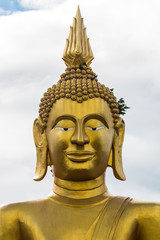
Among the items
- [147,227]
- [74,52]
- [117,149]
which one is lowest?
[147,227]

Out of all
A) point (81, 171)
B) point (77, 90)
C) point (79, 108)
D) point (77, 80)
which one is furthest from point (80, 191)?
point (77, 80)

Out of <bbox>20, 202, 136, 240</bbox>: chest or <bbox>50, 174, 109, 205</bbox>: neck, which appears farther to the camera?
<bbox>50, 174, 109, 205</bbox>: neck

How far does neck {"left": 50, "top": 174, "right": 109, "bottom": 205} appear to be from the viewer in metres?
8.62

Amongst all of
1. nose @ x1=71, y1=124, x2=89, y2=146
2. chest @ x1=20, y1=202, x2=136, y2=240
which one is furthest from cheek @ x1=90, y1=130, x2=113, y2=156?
chest @ x1=20, y1=202, x2=136, y2=240

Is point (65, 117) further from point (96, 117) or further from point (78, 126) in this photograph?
point (96, 117)

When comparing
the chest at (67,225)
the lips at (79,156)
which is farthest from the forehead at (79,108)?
the chest at (67,225)

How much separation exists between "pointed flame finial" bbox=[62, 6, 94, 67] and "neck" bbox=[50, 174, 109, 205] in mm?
2095

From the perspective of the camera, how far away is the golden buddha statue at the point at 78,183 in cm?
829

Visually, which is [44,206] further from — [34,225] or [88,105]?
[88,105]

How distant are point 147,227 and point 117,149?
4.93 ft

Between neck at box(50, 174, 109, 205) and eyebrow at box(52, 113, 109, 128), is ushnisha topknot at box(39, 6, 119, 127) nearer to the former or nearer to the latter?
eyebrow at box(52, 113, 109, 128)

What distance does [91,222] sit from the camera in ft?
27.2

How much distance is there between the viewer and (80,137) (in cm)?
830

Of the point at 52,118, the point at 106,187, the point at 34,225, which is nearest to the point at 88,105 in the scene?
the point at 52,118
